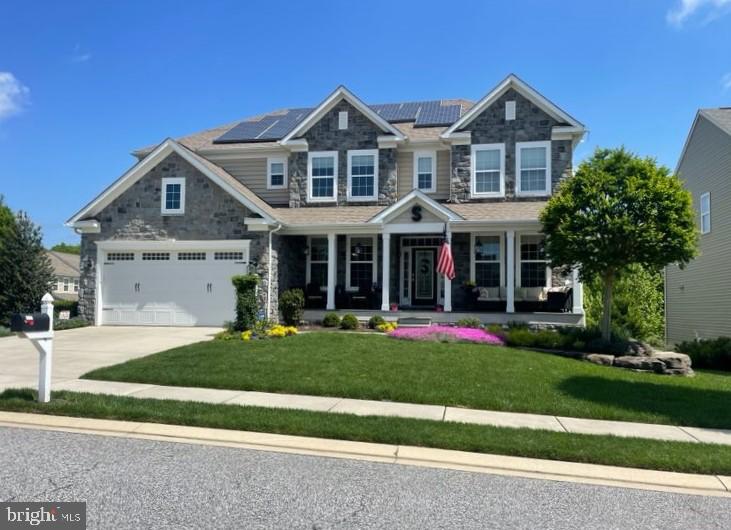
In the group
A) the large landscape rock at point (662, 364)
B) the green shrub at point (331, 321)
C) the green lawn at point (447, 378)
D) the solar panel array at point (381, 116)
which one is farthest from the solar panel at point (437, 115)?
the large landscape rock at point (662, 364)

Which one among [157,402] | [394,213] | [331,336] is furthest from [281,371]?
[394,213]

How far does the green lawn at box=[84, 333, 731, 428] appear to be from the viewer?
26.5 feet

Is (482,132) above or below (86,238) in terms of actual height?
above

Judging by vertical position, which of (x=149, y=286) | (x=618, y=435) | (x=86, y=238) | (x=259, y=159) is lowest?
(x=618, y=435)

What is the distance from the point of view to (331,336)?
45.5 ft

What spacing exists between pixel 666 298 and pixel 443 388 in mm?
20765

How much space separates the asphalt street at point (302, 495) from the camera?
414 centimetres

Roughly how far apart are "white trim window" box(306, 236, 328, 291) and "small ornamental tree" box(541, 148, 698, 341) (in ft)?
29.8

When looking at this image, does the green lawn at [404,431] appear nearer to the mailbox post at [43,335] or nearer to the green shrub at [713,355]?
the mailbox post at [43,335]

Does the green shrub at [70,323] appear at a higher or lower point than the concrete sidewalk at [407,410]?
higher

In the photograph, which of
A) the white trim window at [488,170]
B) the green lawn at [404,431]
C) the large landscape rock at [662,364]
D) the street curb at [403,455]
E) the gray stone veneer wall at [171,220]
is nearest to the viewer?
the street curb at [403,455]

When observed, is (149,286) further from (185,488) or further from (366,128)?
(185,488)

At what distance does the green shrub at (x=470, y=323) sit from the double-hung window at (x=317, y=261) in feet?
19.8

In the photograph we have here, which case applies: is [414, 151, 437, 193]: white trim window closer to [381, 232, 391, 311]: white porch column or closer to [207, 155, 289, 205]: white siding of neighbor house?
[381, 232, 391, 311]: white porch column
